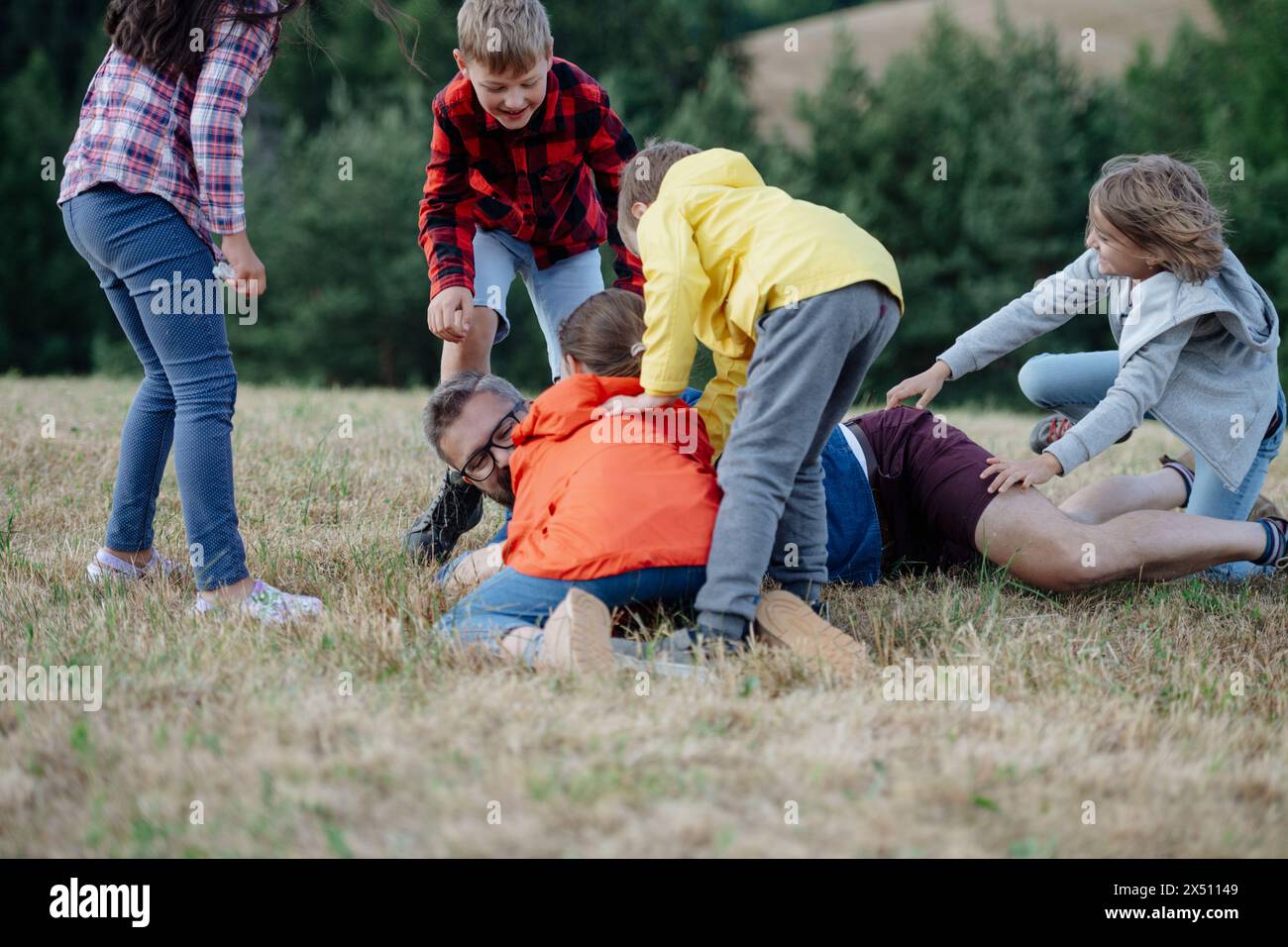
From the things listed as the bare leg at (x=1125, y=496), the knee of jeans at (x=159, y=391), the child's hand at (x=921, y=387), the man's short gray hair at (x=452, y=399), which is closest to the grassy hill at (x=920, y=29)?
the bare leg at (x=1125, y=496)

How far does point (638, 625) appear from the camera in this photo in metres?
3.01

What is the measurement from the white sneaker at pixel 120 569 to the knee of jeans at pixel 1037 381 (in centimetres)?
269

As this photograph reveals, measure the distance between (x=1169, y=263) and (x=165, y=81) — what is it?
8.91 ft

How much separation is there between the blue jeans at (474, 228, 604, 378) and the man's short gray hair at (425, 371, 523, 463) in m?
0.63

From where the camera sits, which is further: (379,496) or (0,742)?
(379,496)

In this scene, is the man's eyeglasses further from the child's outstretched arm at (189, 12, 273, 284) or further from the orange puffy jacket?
the child's outstretched arm at (189, 12, 273, 284)

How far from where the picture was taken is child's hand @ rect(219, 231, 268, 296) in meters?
3.05

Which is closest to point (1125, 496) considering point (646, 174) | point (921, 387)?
point (921, 387)

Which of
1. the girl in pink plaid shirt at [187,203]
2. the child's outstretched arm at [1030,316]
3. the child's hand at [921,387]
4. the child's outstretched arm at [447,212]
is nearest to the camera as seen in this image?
the girl in pink plaid shirt at [187,203]

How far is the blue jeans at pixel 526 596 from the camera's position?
9.05 feet

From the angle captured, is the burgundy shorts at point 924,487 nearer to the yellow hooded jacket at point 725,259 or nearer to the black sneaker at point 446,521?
the yellow hooded jacket at point 725,259

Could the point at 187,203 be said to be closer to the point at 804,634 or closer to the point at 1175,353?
the point at 804,634

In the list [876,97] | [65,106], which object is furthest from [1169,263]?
[65,106]
